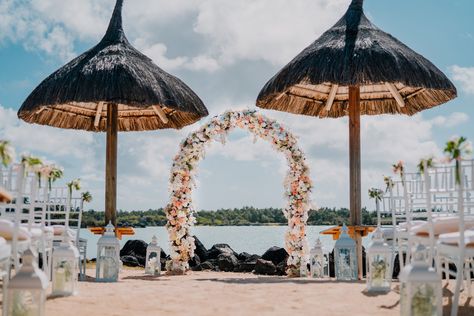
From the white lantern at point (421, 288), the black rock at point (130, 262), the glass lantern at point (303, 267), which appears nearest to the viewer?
the white lantern at point (421, 288)

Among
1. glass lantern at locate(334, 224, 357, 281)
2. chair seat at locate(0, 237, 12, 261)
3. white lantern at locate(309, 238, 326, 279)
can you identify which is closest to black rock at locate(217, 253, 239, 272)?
white lantern at locate(309, 238, 326, 279)

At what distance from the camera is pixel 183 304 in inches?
230

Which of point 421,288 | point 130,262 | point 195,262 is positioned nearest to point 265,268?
point 195,262

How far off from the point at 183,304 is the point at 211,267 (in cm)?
813

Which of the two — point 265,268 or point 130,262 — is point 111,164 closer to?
point 265,268

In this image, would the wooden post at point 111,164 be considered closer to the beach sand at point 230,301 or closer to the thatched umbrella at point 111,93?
the thatched umbrella at point 111,93

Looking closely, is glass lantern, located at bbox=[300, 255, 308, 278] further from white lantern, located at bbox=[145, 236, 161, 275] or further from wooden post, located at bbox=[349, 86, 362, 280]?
white lantern, located at bbox=[145, 236, 161, 275]

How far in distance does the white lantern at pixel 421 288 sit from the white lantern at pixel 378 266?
84.9 inches

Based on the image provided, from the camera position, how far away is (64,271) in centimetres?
620

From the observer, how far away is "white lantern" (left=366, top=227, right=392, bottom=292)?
662 centimetres

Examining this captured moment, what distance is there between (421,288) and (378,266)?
2.35 metres

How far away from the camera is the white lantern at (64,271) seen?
20.3 feet

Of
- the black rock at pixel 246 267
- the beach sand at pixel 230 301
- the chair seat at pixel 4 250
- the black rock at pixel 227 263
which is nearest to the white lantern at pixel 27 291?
the chair seat at pixel 4 250

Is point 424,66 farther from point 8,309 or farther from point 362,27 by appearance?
point 8,309
